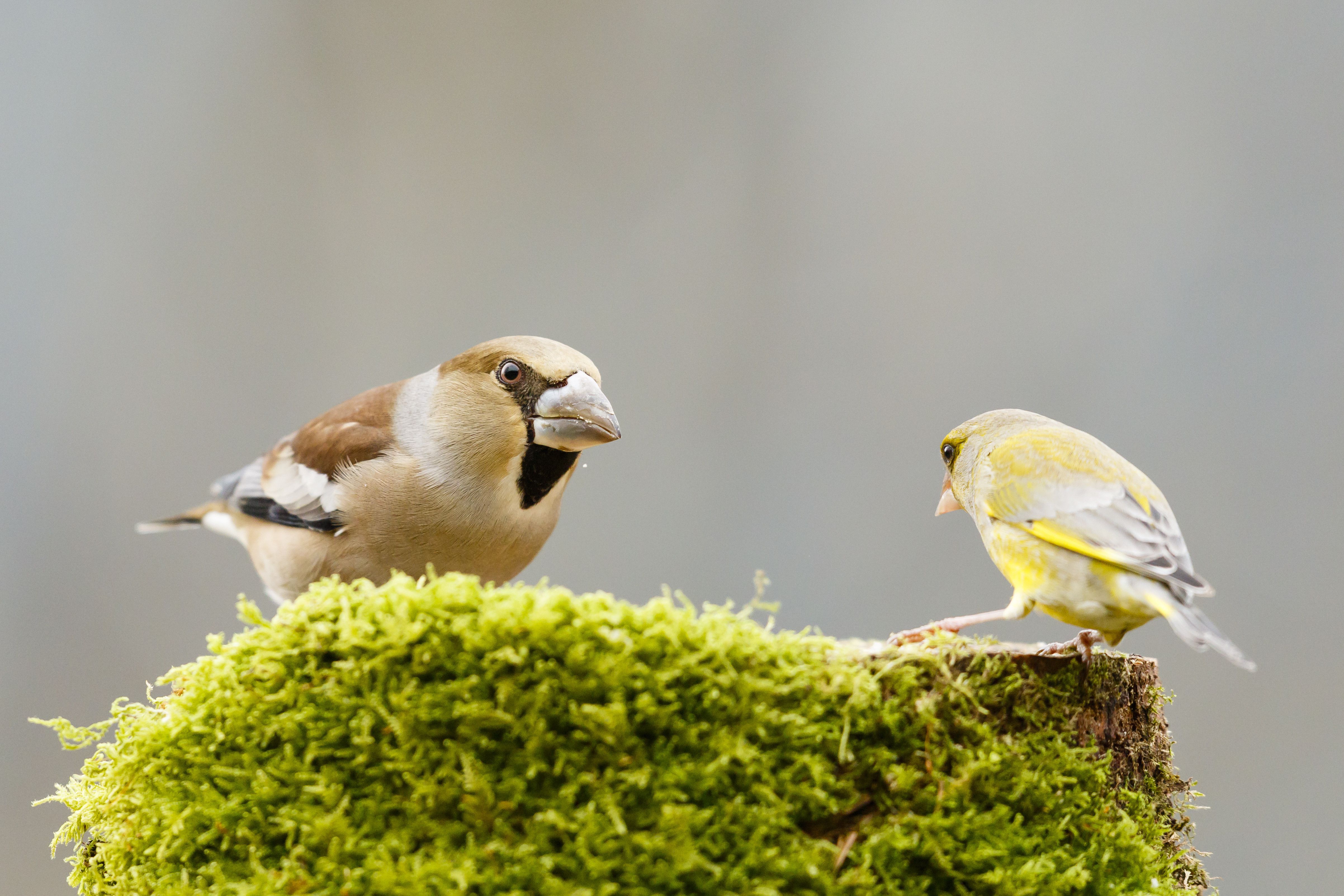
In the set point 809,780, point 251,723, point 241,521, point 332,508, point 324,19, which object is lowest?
point 809,780

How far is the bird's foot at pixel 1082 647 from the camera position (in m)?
1.84

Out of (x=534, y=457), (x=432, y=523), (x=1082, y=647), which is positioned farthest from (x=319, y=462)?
(x=1082, y=647)

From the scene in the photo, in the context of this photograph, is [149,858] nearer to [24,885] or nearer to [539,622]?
[539,622]

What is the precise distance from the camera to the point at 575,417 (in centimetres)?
263

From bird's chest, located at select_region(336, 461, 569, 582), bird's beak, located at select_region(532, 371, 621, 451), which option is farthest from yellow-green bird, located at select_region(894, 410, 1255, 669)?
bird's chest, located at select_region(336, 461, 569, 582)

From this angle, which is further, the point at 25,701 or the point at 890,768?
the point at 25,701

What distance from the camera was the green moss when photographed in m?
1.48

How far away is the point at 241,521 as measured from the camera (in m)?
3.52

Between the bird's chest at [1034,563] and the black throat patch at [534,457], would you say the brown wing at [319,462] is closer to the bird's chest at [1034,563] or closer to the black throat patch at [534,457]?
the black throat patch at [534,457]

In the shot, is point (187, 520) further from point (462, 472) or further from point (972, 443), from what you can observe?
point (972, 443)

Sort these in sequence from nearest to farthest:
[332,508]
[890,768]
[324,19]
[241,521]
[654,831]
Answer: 1. [654,831]
2. [890,768]
3. [332,508]
4. [241,521]
5. [324,19]

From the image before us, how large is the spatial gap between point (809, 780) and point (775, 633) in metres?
0.25

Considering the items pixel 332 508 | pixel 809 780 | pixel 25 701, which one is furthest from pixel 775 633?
pixel 25 701

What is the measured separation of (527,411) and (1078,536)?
147 cm
